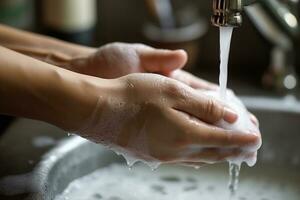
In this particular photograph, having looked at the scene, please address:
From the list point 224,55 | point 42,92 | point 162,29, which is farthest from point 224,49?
point 162,29

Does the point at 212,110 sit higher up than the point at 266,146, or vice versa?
the point at 212,110

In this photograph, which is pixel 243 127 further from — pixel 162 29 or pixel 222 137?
pixel 162 29

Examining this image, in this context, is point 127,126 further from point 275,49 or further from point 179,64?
point 275,49

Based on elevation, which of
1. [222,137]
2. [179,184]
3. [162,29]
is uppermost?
[222,137]

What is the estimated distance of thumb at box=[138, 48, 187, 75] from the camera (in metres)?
0.82

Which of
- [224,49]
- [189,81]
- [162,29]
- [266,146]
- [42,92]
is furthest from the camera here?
[162,29]

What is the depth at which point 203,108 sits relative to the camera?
26.3 inches

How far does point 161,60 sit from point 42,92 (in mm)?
231

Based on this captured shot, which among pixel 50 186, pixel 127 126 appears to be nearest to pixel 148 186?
pixel 50 186

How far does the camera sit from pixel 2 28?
88cm

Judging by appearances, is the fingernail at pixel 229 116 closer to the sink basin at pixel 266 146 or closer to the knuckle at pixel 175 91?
the knuckle at pixel 175 91

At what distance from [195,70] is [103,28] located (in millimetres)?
196

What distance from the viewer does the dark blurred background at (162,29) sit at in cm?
109

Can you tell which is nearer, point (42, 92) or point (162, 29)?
point (42, 92)
